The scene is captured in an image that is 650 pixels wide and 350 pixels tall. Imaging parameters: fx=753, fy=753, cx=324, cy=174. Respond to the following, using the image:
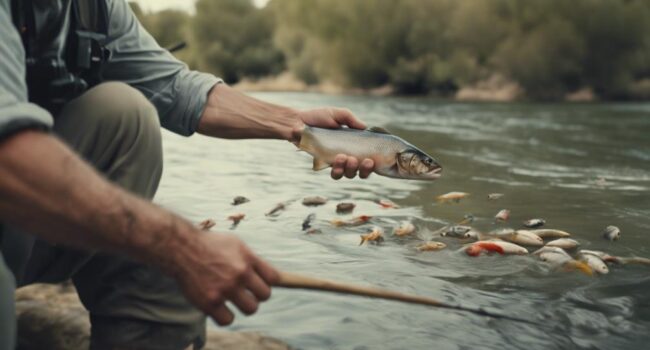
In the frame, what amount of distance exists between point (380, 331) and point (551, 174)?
5.97 metres

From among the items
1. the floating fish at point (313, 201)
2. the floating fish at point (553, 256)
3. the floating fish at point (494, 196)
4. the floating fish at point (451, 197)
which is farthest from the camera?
the floating fish at point (494, 196)

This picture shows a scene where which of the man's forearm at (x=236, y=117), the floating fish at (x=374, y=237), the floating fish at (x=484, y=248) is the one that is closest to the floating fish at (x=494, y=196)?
the floating fish at (x=374, y=237)

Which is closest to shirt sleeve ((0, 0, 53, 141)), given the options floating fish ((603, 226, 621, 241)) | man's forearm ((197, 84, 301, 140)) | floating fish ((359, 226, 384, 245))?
man's forearm ((197, 84, 301, 140))

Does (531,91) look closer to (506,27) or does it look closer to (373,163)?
(506,27)

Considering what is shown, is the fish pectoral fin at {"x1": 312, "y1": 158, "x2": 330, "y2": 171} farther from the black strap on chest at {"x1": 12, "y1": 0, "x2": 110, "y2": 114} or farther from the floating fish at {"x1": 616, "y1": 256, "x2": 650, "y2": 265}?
the floating fish at {"x1": 616, "y1": 256, "x2": 650, "y2": 265}

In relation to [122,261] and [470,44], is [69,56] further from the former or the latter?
[470,44]

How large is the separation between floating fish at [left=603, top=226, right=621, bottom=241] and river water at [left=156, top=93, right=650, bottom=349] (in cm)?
4

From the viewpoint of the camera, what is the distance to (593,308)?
3102mm

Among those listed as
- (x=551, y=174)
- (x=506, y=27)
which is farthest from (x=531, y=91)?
(x=551, y=174)

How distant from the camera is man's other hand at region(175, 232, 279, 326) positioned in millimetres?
1563

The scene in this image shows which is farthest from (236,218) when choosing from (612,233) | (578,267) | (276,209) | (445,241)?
(612,233)

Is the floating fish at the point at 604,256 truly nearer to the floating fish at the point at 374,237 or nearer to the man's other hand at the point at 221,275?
the floating fish at the point at 374,237

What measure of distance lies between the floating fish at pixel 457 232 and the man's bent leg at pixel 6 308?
10.8 feet

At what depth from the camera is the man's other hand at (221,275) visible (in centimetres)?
156
